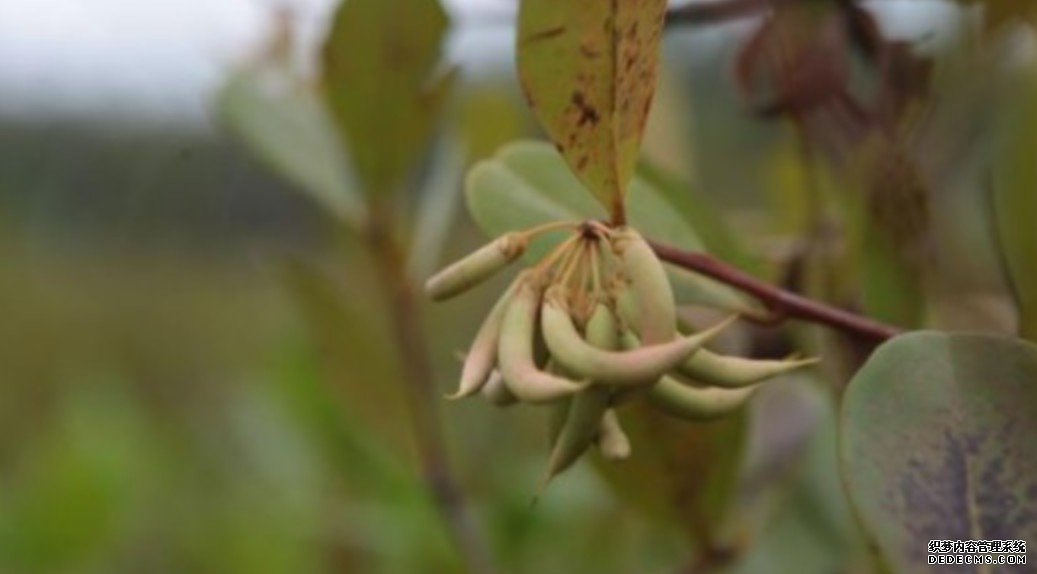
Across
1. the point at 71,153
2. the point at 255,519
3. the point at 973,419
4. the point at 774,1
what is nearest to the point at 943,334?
the point at 973,419

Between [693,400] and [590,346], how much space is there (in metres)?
0.03

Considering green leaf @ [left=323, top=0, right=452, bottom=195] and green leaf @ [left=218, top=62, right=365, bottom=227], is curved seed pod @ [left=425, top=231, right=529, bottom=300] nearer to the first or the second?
green leaf @ [left=323, top=0, right=452, bottom=195]

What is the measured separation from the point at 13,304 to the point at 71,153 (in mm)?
502

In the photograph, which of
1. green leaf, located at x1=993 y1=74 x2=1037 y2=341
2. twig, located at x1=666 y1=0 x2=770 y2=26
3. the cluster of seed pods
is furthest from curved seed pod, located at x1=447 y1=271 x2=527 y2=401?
twig, located at x1=666 y1=0 x2=770 y2=26

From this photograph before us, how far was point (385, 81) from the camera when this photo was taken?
703 millimetres

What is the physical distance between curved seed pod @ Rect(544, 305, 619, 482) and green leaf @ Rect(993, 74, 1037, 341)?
6.1 inches

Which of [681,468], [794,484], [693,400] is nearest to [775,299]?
[693,400]

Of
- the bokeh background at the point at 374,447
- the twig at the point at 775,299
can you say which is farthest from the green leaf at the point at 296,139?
the twig at the point at 775,299

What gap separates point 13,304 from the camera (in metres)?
4.24

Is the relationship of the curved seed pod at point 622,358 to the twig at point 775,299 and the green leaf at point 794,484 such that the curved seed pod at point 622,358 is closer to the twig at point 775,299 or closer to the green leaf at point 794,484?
the twig at point 775,299

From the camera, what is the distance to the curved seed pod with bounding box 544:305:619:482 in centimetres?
40

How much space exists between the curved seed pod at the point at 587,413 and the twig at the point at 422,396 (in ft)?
1.41

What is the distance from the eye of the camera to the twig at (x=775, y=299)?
1.54ft

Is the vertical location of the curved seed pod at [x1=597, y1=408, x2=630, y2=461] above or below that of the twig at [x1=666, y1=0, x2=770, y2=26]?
below
